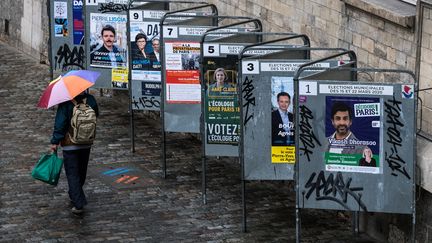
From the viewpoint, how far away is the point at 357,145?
11.2 metres

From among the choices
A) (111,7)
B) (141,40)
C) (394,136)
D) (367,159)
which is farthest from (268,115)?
(111,7)

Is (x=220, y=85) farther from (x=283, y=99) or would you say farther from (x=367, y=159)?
(x=367, y=159)

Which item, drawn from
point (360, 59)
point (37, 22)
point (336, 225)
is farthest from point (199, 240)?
point (37, 22)

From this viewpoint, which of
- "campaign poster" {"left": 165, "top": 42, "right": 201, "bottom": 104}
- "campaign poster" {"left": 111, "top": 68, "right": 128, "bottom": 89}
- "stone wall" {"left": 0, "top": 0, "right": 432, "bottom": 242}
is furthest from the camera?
"campaign poster" {"left": 111, "top": 68, "right": 128, "bottom": 89}


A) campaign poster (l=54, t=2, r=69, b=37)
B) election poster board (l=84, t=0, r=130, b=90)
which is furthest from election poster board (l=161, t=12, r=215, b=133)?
campaign poster (l=54, t=2, r=69, b=37)

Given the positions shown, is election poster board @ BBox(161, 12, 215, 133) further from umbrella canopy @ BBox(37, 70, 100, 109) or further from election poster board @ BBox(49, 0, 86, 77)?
election poster board @ BBox(49, 0, 86, 77)

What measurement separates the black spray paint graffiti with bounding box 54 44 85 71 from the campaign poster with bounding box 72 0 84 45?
0.39ft

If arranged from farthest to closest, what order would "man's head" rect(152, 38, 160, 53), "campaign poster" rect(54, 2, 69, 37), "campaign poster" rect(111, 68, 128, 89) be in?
"campaign poster" rect(54, 2, 69, 37) → "campaign poster" rect(111, 68, 128, 89) → "man's head" rect(152, 38, 160, 53)

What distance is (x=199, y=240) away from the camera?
12.2m

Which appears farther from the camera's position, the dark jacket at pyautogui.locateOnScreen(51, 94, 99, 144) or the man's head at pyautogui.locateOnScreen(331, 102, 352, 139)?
the dark jacket at pyautogui.locateOnScreen(51, 94, 99, 144)

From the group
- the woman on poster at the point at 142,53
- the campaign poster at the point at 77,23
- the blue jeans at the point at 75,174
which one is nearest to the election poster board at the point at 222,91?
the blue jeans at the point at 75,174

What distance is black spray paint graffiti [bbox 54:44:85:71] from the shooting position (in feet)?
57.7

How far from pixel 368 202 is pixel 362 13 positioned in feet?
7.76

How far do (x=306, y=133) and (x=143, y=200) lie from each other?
9.31 ft
